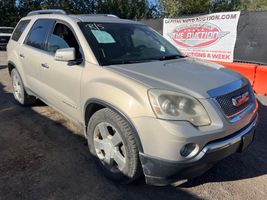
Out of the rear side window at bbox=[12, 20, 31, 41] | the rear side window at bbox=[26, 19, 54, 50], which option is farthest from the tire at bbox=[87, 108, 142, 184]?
the rear side window at bbox=[12, 20, 31, 41]

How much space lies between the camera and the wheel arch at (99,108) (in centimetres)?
271

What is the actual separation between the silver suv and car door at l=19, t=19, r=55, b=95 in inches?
1.8

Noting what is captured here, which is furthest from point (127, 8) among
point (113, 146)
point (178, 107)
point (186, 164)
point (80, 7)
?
point (186, 164)

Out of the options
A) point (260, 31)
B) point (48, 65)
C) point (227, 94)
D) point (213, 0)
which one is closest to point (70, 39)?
point (48, 65)

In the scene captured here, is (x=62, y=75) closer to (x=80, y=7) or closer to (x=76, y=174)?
(x=76, y=174)

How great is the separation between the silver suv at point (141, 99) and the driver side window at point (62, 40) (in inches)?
0.5

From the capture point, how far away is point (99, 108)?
3.30 meters

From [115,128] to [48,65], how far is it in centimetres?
176

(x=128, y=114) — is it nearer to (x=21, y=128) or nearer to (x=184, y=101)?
(x=184, y=101)

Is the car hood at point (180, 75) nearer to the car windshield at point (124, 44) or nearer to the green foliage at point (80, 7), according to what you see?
the car windshield at point (124, 44)

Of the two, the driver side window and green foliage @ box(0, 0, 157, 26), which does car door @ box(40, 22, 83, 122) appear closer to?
the driver side window

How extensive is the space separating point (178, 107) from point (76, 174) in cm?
152

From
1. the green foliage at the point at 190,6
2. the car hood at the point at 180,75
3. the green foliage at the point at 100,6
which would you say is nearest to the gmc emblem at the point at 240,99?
the car hood at the point at 180,75

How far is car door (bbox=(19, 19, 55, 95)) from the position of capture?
4.43 meters
